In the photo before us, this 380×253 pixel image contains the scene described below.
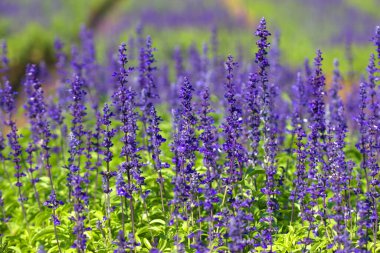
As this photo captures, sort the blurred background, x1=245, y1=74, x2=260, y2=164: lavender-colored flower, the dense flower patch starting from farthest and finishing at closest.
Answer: the blurred background
x1=245, y1=74, x2=260, y2=164: lavender-colored flower
the dense flower patch

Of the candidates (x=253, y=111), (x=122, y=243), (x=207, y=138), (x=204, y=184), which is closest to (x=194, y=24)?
(x=253, y=111)

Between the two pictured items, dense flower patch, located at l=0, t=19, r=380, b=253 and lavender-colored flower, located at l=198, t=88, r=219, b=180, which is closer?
dense flower patch, located at l=0, t=19, r=380, b=253

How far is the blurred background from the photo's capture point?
2642 centimetres

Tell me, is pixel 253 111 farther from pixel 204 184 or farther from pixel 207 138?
pixel 207 138

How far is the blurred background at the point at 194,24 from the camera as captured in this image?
86.7 ft

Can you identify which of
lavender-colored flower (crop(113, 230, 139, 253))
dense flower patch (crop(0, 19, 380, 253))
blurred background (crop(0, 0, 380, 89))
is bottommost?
lavender-colored flower (crop(113, 230, 139, 253))

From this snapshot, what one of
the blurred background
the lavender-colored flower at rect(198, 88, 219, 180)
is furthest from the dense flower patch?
the blurred background

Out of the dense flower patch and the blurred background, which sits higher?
the blurred background

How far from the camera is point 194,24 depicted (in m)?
31.2

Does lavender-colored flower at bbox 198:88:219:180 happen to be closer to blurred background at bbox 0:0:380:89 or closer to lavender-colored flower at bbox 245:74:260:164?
lavender-colored flower at bbox 245:74:260:164

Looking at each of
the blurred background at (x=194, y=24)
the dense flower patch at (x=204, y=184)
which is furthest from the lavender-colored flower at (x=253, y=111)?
the blurred background at (x=194, y=24)

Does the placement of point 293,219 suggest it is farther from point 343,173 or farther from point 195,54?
point 195,54

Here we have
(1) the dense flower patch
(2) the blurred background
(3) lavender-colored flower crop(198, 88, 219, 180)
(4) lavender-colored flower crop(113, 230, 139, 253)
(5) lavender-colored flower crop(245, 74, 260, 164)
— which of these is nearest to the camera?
(4) lavender-colored flower crop(113, 230, 139, 253)

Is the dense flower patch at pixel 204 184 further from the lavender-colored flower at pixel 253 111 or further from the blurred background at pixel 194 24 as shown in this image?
the blurred background at pixel 194 24
